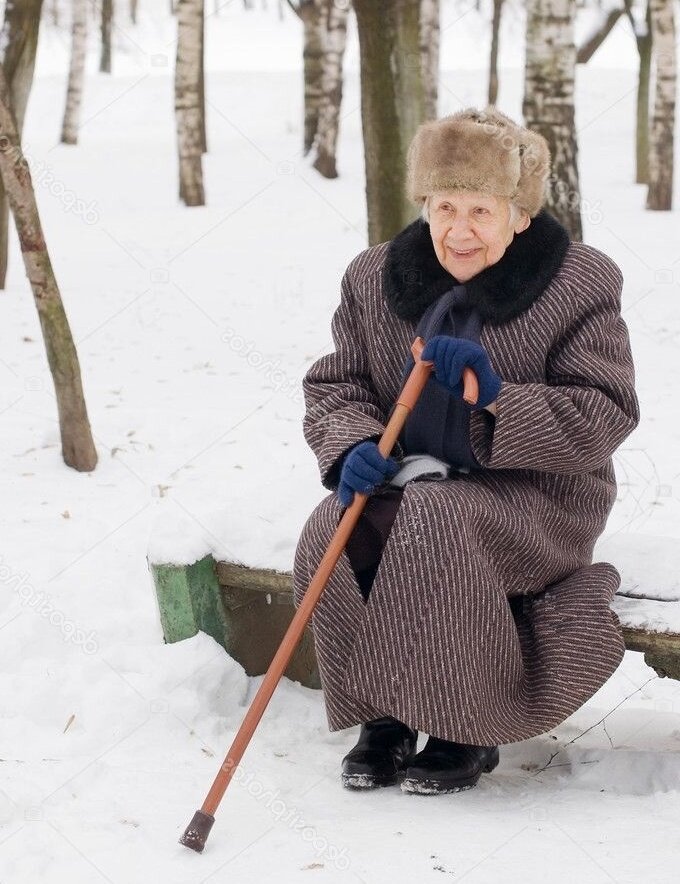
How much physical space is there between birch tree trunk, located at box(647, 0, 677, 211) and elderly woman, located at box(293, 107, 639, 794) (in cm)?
941

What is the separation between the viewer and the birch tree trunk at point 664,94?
11.6 metres

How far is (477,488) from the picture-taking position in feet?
9.39

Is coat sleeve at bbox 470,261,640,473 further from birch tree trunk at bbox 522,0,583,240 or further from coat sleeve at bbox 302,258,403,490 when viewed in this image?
birch tree trunk at bbox 522,0,583,240

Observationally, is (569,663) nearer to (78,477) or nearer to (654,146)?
(78,477)

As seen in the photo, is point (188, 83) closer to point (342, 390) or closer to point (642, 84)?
point (642, 84)

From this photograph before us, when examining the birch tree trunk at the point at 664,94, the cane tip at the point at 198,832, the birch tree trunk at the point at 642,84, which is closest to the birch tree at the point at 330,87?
the birch tree trunk at the point at 642,84

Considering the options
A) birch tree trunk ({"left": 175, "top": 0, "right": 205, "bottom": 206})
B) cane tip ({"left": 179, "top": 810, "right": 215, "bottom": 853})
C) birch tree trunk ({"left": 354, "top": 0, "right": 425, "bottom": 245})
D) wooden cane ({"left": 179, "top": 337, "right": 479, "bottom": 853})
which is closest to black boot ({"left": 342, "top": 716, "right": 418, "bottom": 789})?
wooden cane ({"left": 179, "top": 337, "right": 479, "bottom": 853})

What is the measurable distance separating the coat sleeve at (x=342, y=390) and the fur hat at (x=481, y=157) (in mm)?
384

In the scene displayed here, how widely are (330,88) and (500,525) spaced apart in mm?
12353

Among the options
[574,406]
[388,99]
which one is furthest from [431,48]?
[574,406]

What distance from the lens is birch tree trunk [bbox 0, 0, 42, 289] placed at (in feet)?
21.8

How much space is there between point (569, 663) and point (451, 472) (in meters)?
0.54

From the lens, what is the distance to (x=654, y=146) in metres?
11.9

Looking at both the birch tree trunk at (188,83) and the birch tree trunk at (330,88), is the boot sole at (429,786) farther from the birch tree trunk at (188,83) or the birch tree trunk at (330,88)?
the birch tree trunk at (330,88)
